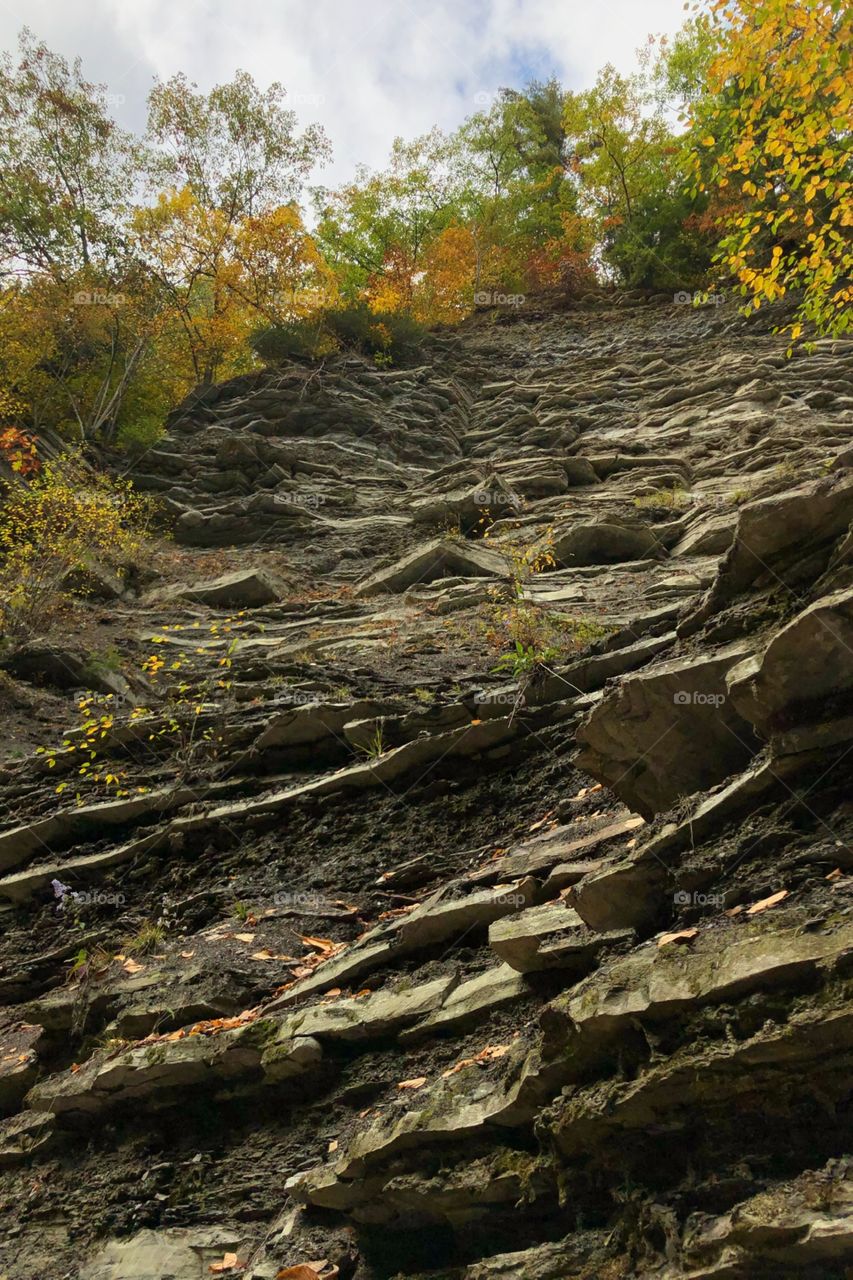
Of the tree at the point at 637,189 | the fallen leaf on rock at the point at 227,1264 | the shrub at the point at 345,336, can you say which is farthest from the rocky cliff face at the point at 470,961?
the tree at the point at 637,189

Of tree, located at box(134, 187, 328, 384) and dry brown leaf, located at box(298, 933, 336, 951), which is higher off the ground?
tree, located at box(134, 187, 328, 384)

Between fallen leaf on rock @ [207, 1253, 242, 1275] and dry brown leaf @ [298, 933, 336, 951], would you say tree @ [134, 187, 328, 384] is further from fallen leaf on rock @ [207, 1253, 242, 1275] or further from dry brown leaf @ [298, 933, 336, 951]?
fallen leaf on rock @ [207, 1253, 242, 1275]

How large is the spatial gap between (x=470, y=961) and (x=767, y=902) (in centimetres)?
218

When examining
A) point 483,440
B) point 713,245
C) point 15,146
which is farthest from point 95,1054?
point 713,245

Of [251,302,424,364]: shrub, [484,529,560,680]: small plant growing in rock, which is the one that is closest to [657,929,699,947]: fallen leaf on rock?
[484,529,560,680]: small plant growing in rock

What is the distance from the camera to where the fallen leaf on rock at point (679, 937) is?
3.94m

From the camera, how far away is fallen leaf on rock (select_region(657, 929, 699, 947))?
3.94 metres

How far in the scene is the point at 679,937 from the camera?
396 centimetres

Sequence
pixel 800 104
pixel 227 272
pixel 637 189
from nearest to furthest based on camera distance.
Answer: pixel 800 104 → pixel 227 272 → pixel 637 189

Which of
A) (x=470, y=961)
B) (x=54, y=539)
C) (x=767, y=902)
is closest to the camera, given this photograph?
(x=767, y=902)

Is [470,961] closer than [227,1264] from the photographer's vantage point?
No

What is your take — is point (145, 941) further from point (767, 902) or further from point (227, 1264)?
point (767, 902)

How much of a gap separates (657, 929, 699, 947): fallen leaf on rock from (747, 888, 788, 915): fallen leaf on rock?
27cm

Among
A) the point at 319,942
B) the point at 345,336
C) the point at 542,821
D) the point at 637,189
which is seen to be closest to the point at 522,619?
the point at 542,821
